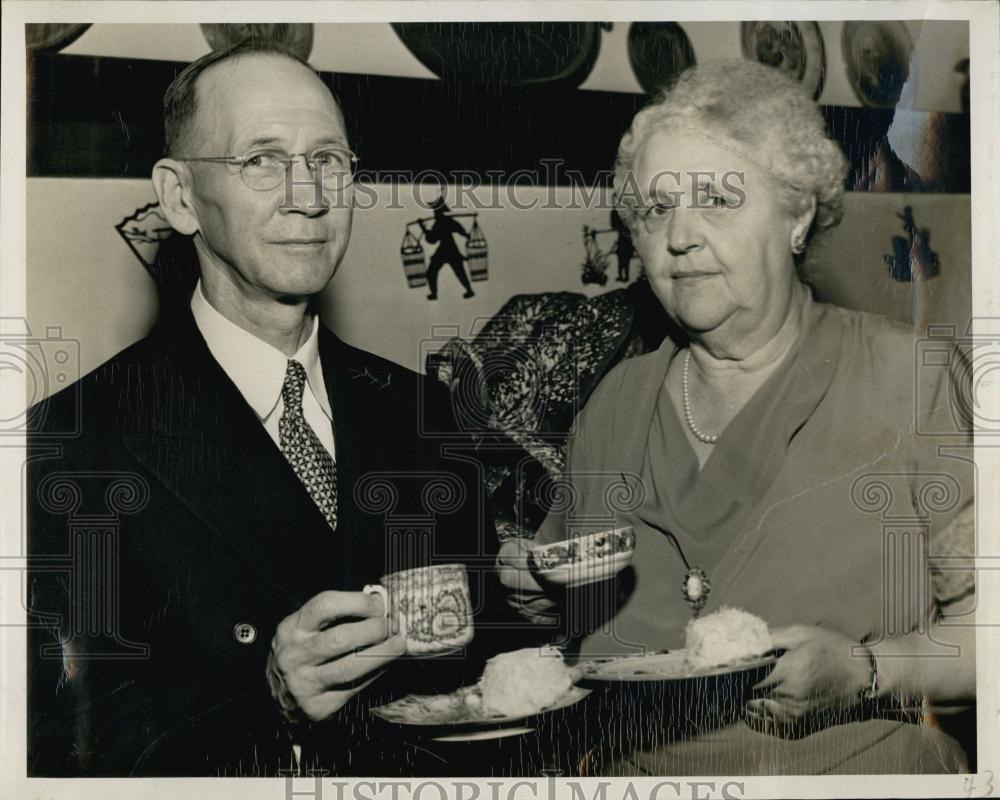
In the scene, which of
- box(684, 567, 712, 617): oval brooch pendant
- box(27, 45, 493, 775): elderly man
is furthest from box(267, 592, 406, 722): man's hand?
box(684, 567, 712, 617): oval brooch pendant

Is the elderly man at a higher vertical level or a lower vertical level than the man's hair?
lower

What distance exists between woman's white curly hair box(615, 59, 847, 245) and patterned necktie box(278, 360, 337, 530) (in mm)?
981

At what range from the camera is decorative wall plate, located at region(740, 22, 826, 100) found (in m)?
2.71

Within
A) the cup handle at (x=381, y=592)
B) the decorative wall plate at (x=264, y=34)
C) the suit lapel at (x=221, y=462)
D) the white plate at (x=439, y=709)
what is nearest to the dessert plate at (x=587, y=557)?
the white plate at (x=439, y=709)

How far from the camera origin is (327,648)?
2.66 m

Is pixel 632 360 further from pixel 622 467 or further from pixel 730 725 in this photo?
pixel 730 725

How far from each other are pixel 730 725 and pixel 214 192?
6.28ft

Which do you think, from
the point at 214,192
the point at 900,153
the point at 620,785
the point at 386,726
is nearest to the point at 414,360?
the point at 214,192

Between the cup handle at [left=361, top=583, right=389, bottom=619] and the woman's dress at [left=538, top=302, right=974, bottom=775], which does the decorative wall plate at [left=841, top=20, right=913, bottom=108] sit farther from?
the cup handle at [left=361, top=583, right=389, bottom=619]

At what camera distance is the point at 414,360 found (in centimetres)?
273

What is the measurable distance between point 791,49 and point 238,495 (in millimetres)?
1854

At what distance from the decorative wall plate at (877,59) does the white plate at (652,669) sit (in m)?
1.53

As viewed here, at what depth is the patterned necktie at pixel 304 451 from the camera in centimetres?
269

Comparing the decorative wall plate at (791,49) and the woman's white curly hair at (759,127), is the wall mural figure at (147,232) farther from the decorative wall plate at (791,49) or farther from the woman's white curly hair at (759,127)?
the decorative wall plate at (791,49)
